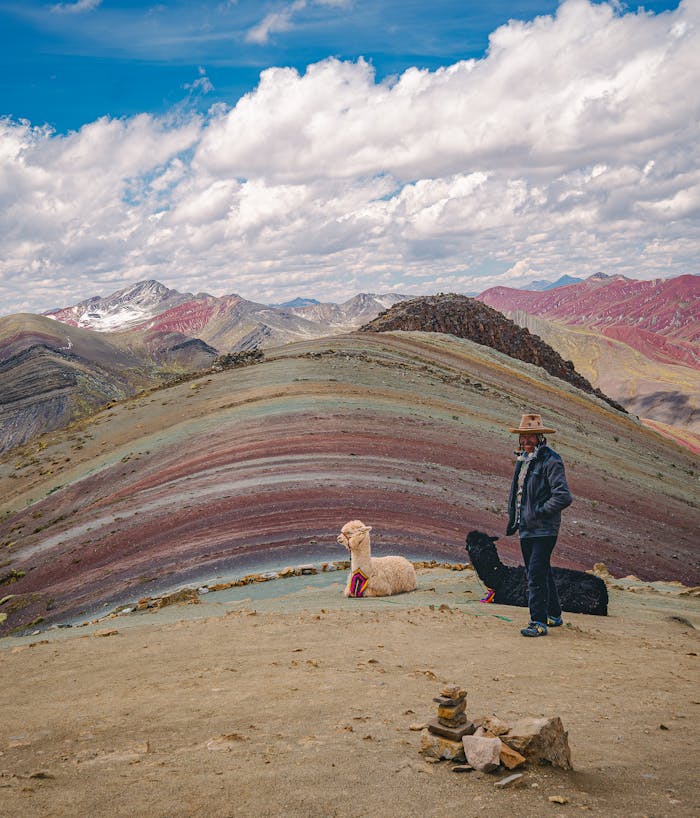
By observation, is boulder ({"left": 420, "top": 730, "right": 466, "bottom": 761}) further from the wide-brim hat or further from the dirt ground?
the wide-brim hat

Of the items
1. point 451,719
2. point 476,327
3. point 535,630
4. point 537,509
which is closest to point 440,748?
point 451,719

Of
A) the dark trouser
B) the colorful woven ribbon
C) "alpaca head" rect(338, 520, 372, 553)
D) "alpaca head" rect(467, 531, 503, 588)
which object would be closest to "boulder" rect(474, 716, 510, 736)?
the dark trouser

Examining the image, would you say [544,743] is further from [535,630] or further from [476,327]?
[476,327]

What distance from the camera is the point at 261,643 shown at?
6848 millimetres

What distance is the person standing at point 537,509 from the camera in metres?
7.08

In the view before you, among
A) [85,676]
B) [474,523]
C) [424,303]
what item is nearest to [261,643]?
[85,676]

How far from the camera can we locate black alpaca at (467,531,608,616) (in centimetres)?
858

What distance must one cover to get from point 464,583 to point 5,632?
7.76 metres

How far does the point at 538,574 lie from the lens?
7.26 m

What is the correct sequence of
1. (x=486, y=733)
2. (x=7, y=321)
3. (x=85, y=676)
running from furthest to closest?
(x=7, y=321) → (x=85, y=676) → (x=486, y=733)

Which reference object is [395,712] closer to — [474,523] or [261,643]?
[261,643]

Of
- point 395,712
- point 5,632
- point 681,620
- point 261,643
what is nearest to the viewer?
point 395,712

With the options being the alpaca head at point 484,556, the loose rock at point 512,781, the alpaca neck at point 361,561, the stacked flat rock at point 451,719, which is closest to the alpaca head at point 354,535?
the alpaca neck at point 361,561

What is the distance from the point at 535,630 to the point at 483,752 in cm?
390
